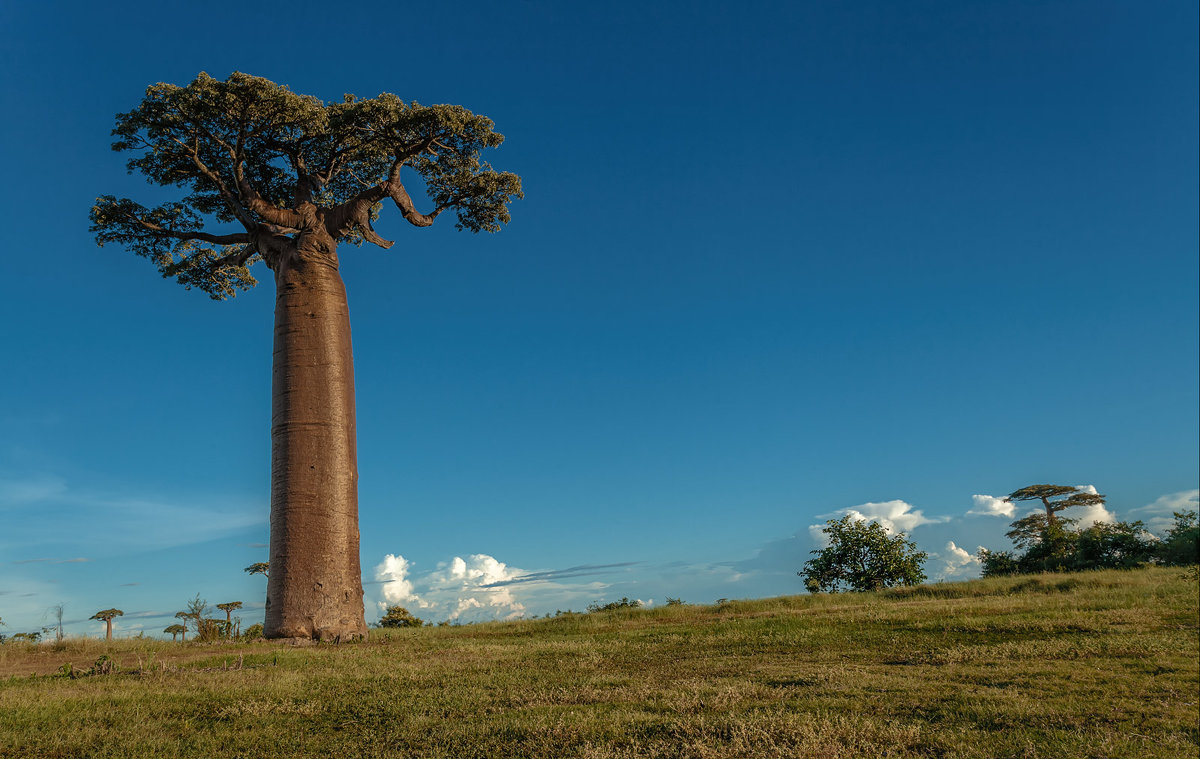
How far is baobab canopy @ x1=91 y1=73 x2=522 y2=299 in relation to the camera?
15.5m

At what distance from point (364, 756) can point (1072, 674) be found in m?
7.25

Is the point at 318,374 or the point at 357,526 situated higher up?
the point at 318,374

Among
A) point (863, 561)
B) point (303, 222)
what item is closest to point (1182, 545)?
point (863, 561)

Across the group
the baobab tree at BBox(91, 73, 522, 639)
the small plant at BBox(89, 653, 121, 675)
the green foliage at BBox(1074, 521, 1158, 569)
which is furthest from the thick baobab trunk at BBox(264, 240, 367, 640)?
the green foliage at BBox(1074, 521, 1158, 569)

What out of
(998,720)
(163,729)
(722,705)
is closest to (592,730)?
(722,705)

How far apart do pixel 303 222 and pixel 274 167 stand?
3.19m

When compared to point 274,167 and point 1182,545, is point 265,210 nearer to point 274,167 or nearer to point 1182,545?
point 274,167

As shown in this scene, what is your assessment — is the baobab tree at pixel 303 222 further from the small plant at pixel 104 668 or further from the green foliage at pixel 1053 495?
the green foliage at pixel 1053 495

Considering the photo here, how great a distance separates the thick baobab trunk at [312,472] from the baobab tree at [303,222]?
0.03 meters

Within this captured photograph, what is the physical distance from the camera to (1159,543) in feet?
109

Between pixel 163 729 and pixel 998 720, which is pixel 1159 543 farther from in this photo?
pixel 163 729

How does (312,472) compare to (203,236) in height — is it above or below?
below

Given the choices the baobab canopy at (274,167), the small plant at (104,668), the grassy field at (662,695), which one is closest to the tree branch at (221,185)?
the baobab canopy at (274,167)

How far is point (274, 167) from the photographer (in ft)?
60.1
